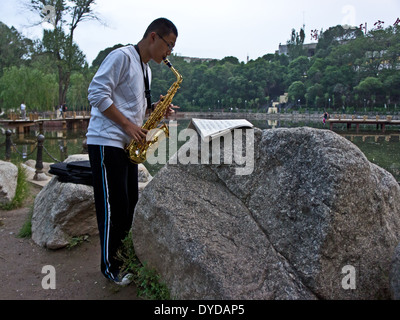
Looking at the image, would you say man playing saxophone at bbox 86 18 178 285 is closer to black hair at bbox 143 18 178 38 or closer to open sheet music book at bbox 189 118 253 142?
black hair at bbox 143 18 178 38

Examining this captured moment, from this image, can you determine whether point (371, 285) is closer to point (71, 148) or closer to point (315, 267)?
point (315, 267)

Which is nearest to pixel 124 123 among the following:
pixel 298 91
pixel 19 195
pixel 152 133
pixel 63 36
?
pixel 152 133

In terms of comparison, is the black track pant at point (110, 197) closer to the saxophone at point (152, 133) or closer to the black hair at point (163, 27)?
the saxophone at point (152, 133)

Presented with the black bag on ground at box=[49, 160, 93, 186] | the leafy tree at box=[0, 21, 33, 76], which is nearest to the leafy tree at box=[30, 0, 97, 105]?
the leafy tree at box=[0, 21, 33, 76]

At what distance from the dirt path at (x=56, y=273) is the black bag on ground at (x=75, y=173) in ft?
2.22

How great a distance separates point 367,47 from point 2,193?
66979 millimetres

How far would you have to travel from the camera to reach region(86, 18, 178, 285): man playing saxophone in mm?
2793

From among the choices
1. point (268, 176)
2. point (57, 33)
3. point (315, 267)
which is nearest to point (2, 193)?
point (268, 176)

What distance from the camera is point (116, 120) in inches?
111

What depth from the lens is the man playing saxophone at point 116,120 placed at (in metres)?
2.79

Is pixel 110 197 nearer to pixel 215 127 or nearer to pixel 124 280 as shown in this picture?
pixel 124 280

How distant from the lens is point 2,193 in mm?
5402

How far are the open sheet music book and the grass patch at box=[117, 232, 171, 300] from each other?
1100mm

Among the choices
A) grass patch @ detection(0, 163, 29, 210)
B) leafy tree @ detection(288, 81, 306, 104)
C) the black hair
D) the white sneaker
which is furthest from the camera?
leafy tree @ detection(288, 81, 306, 104)
